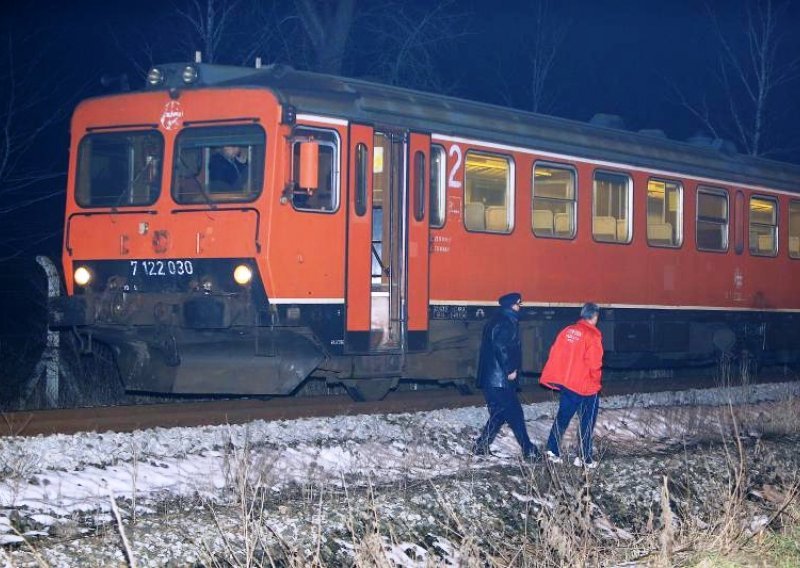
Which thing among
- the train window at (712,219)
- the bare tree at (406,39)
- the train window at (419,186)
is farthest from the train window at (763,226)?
the train window at (419,186)

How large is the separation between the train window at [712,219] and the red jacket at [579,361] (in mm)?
6672

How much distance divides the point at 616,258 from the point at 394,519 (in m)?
7.78

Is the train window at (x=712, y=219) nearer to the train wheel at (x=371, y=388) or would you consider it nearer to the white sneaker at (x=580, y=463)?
the train wheel at (x=371, y=388)

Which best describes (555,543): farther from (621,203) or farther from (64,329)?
(621,203)

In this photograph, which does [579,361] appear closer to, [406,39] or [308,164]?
[308,164]

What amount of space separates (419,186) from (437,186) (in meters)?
0.34

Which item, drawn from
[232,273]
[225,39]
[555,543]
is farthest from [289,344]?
[225,39]

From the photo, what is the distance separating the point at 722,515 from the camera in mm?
7629

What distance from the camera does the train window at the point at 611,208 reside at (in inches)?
561

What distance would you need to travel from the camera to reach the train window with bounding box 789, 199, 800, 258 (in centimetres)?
1777

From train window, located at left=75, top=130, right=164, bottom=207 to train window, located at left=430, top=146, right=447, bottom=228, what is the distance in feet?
9.23

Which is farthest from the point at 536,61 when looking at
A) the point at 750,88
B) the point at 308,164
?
the point at 308,164

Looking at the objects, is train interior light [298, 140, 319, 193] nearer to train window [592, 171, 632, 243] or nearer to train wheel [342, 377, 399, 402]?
train wheel [342, 377, 399, 402]

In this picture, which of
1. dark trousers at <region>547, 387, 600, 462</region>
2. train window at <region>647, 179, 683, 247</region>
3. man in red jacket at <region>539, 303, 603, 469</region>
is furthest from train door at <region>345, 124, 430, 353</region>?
train window at <region>647, 179, 683, 247</region>
